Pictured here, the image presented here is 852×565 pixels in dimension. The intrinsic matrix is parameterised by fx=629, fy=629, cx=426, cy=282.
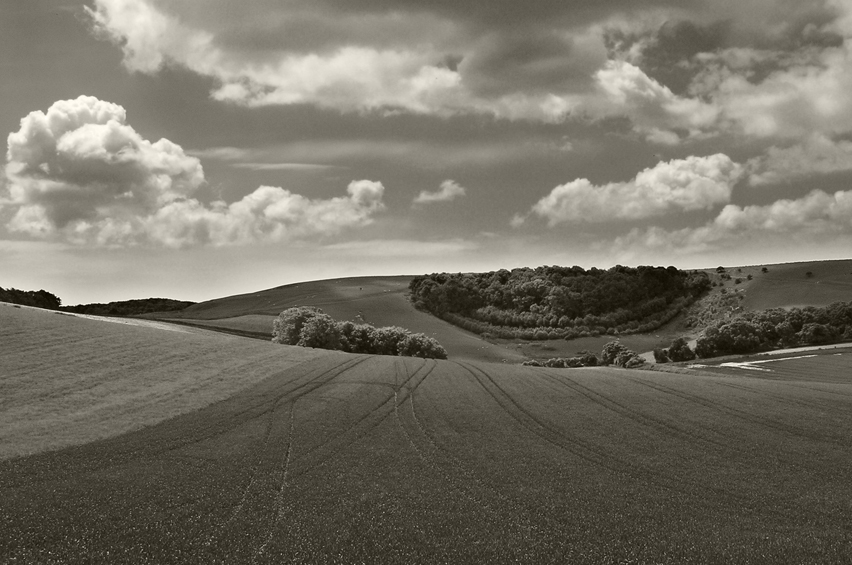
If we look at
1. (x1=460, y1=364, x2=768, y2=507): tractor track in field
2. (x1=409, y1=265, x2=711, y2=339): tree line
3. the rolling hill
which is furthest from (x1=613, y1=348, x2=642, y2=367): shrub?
(x1=460, y1=364, x2=768, y2=507): tractor track in field

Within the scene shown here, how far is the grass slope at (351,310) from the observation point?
100250 mm

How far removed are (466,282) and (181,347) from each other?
93059 millimetres

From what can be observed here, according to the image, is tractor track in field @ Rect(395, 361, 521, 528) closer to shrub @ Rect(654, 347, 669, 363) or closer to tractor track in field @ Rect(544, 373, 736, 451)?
tractor track in field @ Rect(544, 373, 736, 451)

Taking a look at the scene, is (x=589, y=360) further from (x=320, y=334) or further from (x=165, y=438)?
(x=165, y=438)

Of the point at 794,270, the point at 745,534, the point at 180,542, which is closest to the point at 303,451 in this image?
the point at 180,542

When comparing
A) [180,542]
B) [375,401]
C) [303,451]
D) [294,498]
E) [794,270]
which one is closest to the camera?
[180,542]

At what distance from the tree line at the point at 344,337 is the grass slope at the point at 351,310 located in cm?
1583

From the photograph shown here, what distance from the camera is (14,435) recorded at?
26.5 metres

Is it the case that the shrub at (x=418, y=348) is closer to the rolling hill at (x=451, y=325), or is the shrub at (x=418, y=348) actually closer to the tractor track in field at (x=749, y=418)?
the rolling hill at (x=451, y=325)

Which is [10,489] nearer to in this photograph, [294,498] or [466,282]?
[294,498]

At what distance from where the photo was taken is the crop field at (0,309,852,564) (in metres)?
15.9

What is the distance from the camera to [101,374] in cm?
3931

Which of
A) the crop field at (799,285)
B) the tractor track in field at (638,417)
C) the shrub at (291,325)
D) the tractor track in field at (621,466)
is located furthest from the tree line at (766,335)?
the tractor track in field at (621,466)

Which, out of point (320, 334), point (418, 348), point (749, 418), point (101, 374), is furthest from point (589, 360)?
point (101, 374)
